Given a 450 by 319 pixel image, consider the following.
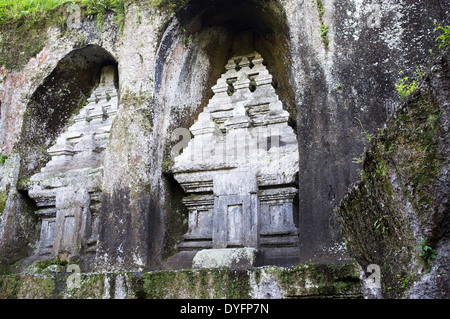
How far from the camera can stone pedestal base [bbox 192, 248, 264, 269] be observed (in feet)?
15.9

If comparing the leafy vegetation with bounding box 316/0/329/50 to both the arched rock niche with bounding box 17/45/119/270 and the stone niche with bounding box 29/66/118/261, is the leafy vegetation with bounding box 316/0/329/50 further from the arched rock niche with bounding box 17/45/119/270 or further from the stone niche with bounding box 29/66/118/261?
the stone niche with bounding box 29/66/118/261

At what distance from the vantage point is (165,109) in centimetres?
593

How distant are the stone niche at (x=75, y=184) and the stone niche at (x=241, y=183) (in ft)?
4.60

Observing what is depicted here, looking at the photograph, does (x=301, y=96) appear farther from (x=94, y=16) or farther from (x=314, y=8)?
(x=94, y=16)

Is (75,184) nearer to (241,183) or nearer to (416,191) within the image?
(241,183)

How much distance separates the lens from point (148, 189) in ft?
17.7

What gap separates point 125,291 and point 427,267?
3.43 m

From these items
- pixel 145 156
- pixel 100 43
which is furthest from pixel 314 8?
pixel 100 43

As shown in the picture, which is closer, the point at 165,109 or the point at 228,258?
the point at 228,258

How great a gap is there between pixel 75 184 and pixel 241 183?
247cm

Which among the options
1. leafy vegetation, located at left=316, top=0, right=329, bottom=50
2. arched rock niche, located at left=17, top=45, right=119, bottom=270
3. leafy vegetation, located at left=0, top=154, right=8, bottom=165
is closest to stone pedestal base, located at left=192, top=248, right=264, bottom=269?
arched rock niche, located at left=17, top=45, right=119, bottom=270

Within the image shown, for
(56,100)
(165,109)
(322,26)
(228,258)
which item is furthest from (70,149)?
(322,26)

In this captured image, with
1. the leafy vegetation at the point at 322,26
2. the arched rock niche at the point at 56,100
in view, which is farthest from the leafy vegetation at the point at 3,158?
the leafy vegetation at the point at 322,26

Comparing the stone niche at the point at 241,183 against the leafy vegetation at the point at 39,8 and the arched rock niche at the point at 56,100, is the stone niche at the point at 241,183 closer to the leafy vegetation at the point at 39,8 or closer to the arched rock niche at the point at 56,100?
the arched rock niche at the point at 56,100
